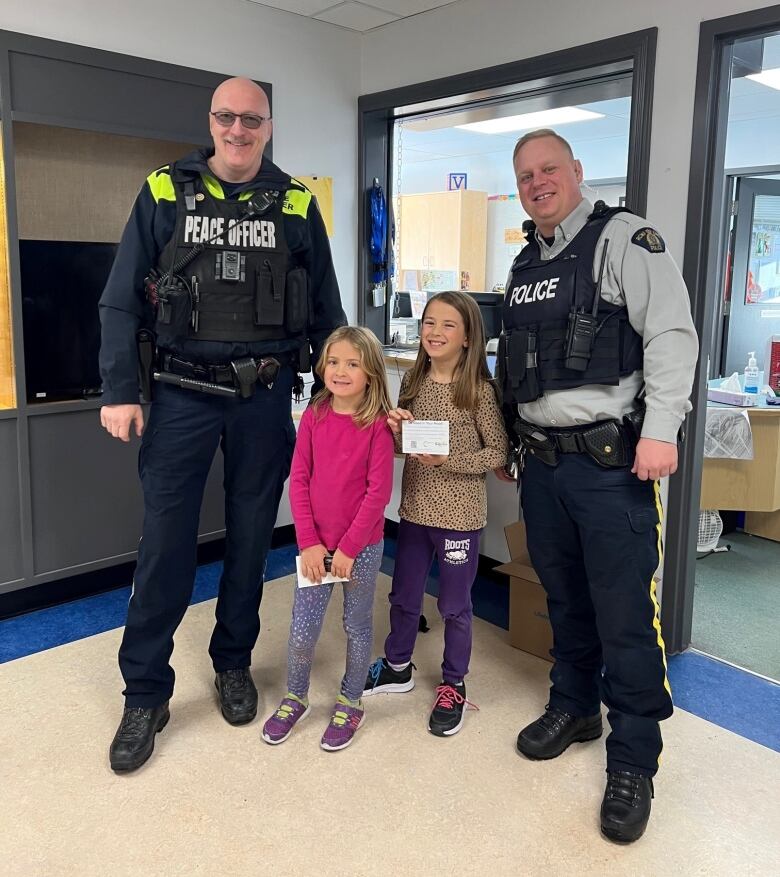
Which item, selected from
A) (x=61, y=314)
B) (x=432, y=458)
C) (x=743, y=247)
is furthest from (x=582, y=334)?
(x=743, y=247)

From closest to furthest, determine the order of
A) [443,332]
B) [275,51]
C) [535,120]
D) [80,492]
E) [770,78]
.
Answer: [443,332], [80,492], [275,51], [770,78], [535,120]

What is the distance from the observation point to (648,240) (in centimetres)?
198

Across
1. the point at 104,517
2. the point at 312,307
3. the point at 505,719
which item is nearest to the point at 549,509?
the point at 505,719

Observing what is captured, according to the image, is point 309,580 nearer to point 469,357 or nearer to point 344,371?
point 344,371

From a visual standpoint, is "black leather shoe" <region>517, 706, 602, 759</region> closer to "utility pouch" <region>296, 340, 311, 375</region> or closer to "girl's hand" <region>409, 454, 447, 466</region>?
"girl's hand" <region>409, 454, 447, 466</region>

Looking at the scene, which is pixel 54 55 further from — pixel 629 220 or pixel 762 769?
pixel 762 769

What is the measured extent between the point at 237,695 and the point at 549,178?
5.83 ft

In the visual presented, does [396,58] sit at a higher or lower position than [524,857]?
higher

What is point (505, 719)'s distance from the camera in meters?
2.51

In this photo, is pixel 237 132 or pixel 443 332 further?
pixel 443 332

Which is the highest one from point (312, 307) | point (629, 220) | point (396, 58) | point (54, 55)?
point (396, 58)

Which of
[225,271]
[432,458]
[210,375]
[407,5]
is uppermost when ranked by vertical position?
[407,5]

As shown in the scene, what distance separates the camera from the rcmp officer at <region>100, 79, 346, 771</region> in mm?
2230

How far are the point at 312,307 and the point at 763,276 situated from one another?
4.16 metres
